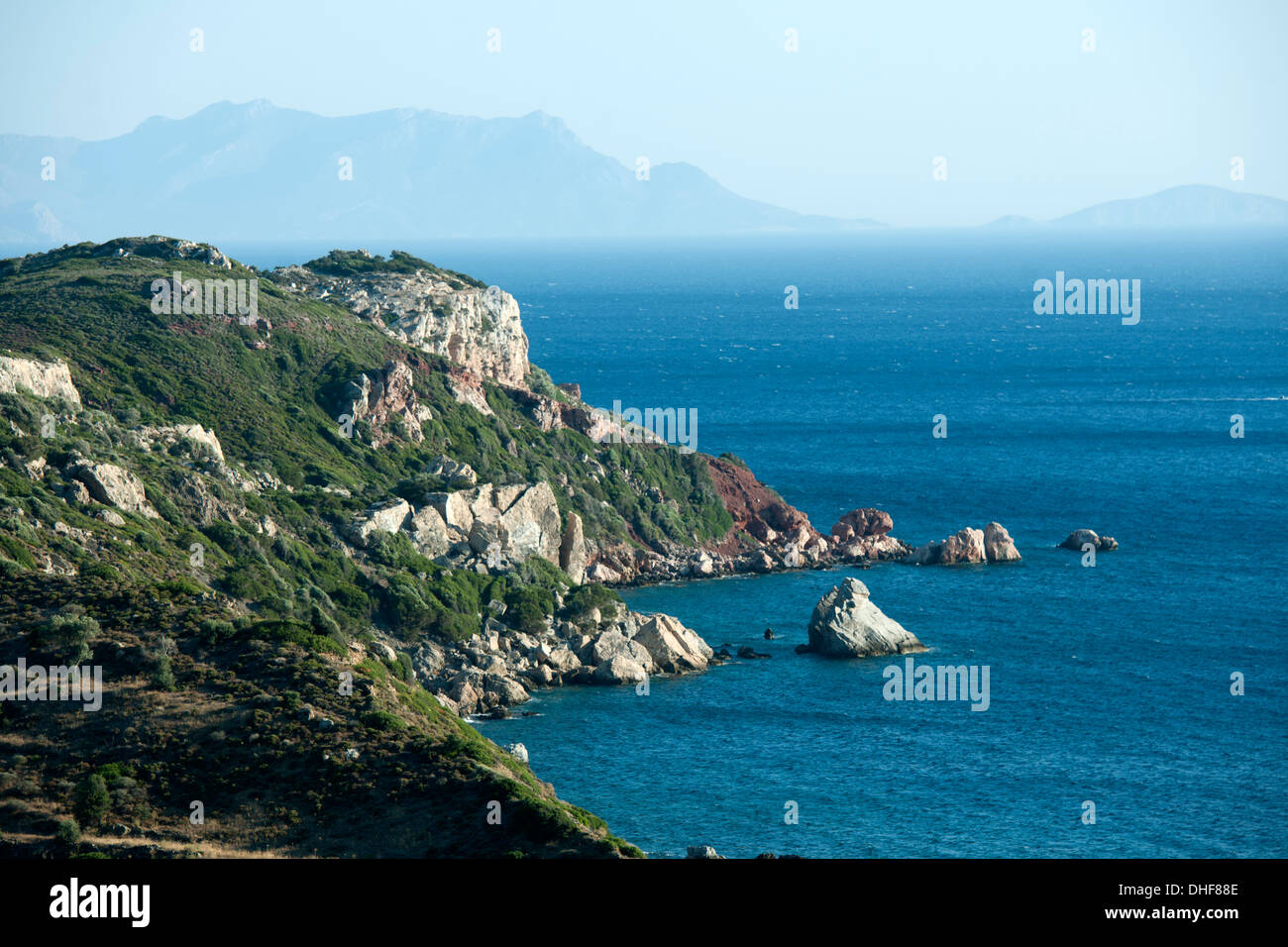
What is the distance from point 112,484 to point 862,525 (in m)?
61.9

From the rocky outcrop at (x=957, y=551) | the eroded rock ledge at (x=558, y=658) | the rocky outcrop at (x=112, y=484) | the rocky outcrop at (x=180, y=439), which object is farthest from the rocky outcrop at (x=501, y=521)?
the rocky outcrop at (x=957, y=551)

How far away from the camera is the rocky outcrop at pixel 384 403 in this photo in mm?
103812

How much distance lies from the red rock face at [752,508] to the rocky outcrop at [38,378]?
51.1 meters

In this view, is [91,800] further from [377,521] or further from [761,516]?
[761,516]

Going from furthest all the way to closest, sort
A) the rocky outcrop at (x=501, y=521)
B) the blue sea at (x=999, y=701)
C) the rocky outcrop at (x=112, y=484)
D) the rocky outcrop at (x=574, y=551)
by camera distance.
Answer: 1. the rocky outcrop at (x=574, y=551)
2. the rocky outcrop at (x=501, y=521)
3. the rocky outcrop at (x=112, y=484)
4. the blue sea at (x=999, y=701)

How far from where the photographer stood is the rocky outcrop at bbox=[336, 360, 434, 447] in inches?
4087

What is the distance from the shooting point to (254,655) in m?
50.3

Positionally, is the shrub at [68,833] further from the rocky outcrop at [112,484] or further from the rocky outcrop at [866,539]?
the rocky outcrop at [866,539]

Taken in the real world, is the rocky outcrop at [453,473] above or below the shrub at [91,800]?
above

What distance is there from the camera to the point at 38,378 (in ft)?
277

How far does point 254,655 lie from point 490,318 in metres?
76.6
